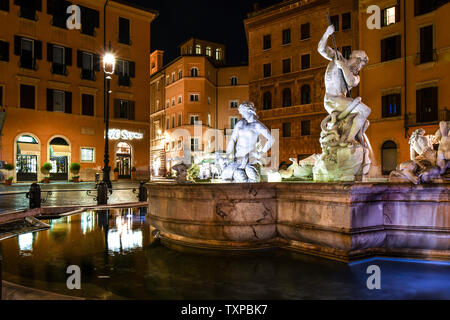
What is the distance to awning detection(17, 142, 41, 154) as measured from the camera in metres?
24.1

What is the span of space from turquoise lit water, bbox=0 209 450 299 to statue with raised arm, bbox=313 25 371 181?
4.79ft

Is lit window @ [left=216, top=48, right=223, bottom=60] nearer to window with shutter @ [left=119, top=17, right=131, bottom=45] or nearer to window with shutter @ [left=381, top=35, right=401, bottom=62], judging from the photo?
window with shutter @ [left=119, top=17, right=131, bottom=45]

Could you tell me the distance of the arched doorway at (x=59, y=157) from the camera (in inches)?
1014

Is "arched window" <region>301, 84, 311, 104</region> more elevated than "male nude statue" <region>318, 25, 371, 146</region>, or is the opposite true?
"arched window" <region>301, 84, 311, 104</region>

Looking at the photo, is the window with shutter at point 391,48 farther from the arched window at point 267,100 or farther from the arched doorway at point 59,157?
the arched doorway at point 59,157

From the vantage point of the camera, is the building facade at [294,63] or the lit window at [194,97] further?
the lit window at [194,97]

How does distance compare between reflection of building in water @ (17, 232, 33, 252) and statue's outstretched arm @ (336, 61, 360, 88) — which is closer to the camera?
reflection of building in water @ (17, 232, 33, 252)

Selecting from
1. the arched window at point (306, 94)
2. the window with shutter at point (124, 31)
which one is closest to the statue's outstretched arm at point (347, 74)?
the arched window at point (306, 94)

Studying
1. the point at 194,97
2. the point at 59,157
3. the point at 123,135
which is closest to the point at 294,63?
the point at 194,97

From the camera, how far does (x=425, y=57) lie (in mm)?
21906

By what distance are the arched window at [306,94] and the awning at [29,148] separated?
22.2 metres

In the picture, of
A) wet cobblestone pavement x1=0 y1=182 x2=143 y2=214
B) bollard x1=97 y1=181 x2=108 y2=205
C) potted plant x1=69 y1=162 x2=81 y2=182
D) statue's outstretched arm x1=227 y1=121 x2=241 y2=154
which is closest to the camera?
statue's outstretched arm x1=227 y1=121 x2=241 y2=154

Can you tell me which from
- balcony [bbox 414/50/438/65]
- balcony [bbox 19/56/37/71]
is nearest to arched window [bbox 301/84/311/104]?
balcony [bbox 414/50/438/65]

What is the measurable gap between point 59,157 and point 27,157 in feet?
7.52
